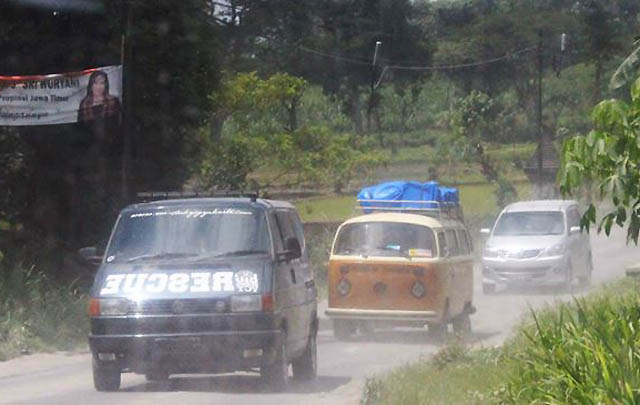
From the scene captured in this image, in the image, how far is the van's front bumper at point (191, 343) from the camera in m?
12.5

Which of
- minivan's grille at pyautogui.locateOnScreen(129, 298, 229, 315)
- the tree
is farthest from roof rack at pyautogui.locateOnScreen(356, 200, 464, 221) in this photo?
the tree

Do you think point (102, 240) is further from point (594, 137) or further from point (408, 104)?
point (408, 104)

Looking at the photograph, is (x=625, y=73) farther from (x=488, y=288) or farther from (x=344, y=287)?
(x=488, y=288)

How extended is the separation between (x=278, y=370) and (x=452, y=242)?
7.52m

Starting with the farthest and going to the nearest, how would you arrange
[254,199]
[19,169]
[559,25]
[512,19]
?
[512,19], [559,25], [19,169], [254,199]

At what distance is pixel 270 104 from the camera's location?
36.2 m

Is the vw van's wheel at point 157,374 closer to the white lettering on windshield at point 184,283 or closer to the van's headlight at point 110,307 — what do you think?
the van's headlight at point 110,307

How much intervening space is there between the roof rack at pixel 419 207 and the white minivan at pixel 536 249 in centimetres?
434

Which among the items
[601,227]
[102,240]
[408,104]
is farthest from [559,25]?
[601,227]

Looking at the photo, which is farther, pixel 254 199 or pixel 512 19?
pixel 512 19

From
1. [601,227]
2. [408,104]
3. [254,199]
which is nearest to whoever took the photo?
[601,227]

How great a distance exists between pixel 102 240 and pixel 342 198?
2293 centimetres

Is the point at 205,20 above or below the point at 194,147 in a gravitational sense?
above

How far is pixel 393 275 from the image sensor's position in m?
18.5
